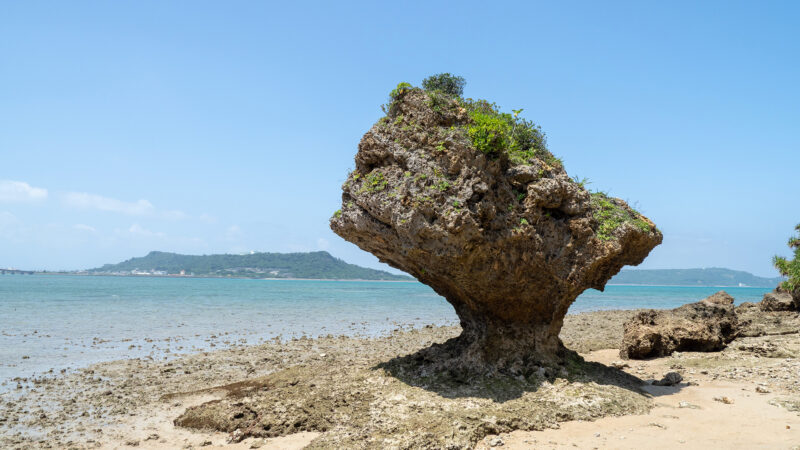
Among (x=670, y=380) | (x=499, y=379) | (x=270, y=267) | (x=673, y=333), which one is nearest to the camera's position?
(x=499, y=379)

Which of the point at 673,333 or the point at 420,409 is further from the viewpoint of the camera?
the point at 673,333

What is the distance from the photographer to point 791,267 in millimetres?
20016

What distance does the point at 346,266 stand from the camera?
189m

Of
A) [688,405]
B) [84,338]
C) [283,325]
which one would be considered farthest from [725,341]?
[84,338]

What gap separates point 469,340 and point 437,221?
302cm

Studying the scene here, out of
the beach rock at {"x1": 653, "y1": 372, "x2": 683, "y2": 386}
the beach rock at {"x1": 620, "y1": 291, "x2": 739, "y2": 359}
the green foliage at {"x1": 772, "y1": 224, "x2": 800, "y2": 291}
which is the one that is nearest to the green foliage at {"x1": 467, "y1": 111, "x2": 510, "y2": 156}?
the beach rock at {"x1": 653, "y1": 372, "x2": 683, "y2": 386}

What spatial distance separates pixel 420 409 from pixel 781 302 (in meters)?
19.7

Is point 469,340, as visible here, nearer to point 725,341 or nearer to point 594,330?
point 725,341

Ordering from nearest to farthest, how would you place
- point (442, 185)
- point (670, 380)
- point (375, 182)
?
point (442, 185), point (375, 182), point (670, 380)

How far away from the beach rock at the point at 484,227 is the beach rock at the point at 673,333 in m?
4.36

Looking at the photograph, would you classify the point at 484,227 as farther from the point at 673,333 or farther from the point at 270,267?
the point at 270,267

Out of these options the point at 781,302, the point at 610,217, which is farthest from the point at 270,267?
the point at 610,217

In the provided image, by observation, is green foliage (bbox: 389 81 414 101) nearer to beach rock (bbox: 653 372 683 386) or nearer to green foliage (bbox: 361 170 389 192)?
green foliage (bbox: 361 170 389 192)

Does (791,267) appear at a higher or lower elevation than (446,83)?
lower
